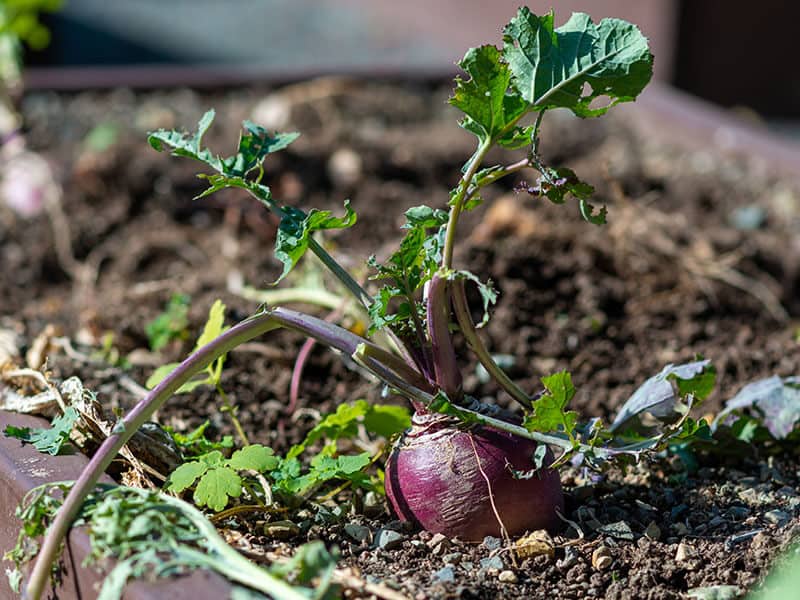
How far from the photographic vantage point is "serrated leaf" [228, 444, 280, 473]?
172 centimetres

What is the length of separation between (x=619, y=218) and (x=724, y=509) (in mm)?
1489

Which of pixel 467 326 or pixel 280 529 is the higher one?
pixel 467 326

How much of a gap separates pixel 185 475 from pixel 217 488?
61mm

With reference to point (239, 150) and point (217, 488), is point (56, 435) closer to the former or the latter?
point (217, 488)

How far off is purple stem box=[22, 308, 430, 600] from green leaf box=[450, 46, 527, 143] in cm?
36

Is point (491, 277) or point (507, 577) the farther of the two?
point (491, 277)

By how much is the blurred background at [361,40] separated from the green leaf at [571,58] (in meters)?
3.56

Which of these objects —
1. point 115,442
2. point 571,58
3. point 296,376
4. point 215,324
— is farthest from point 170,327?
point 571,58

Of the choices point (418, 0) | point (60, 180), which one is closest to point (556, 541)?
point (60, 180)

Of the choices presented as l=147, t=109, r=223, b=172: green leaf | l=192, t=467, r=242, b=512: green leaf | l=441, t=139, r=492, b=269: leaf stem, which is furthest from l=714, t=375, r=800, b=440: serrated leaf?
l=147, t=109, r=223, b=172: green leaf

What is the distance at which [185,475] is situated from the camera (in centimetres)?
169

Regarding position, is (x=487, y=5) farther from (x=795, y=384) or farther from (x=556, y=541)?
(x=556, y=541)

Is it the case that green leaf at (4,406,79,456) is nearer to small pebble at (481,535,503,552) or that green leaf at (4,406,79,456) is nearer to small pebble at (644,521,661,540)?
small pebble at (481,535,503,552)

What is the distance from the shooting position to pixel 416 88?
5.16 m
